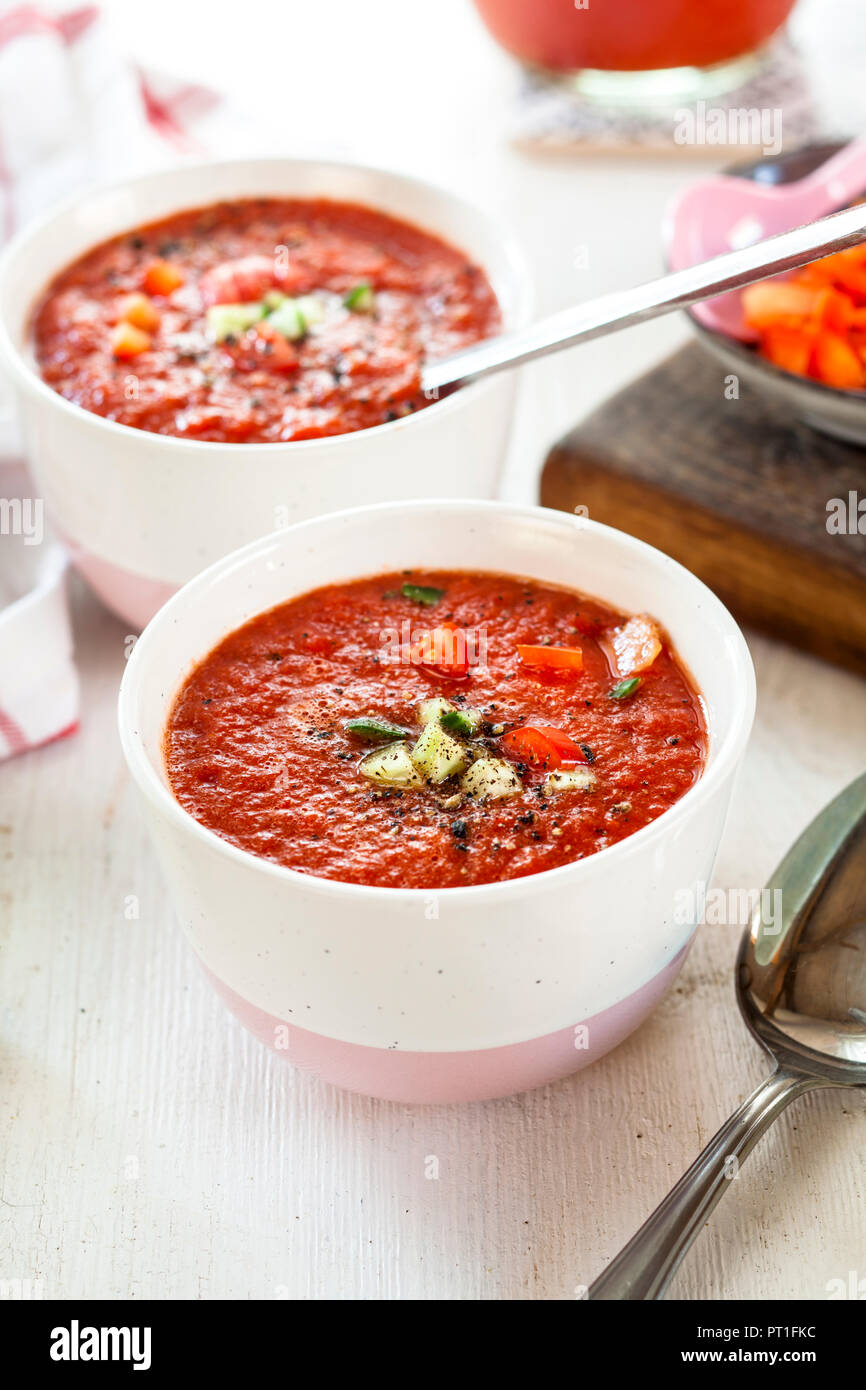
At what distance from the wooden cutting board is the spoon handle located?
3.17ft

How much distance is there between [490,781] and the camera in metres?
1.76

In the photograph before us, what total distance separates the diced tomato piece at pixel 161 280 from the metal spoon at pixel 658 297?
1.90 feet

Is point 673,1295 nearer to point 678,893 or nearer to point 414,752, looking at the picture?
point 678,893

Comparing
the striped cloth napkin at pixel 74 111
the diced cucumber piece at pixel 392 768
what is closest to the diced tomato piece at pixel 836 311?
the diced cucumber piece at pixel 392 768

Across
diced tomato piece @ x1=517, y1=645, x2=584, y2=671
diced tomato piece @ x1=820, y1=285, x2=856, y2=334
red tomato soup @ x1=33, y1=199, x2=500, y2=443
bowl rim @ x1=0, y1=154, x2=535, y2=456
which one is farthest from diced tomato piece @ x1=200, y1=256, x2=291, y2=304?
diced tomato piece @ x1=517, y1=645, x2=584, y2=671

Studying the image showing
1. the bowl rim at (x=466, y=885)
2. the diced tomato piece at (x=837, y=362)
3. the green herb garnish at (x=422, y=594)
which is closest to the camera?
the bowl rim at (x=466, y=885)

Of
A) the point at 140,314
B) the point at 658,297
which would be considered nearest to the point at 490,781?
the point at 658,297

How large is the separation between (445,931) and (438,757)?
1.00ft

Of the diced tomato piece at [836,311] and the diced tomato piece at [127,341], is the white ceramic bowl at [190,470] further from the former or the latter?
the diced tomato piece at [836,311]

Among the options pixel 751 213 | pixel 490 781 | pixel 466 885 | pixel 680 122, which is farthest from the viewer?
pixel 680 122

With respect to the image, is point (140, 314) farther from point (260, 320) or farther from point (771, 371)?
point (771, 371)

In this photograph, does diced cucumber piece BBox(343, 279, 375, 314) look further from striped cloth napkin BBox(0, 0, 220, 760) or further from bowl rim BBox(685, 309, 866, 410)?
striped cloth napkin BBox(0, 0, 220, 760)

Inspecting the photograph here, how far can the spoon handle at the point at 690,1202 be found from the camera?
60.6 inches

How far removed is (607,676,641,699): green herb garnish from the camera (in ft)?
6.27
